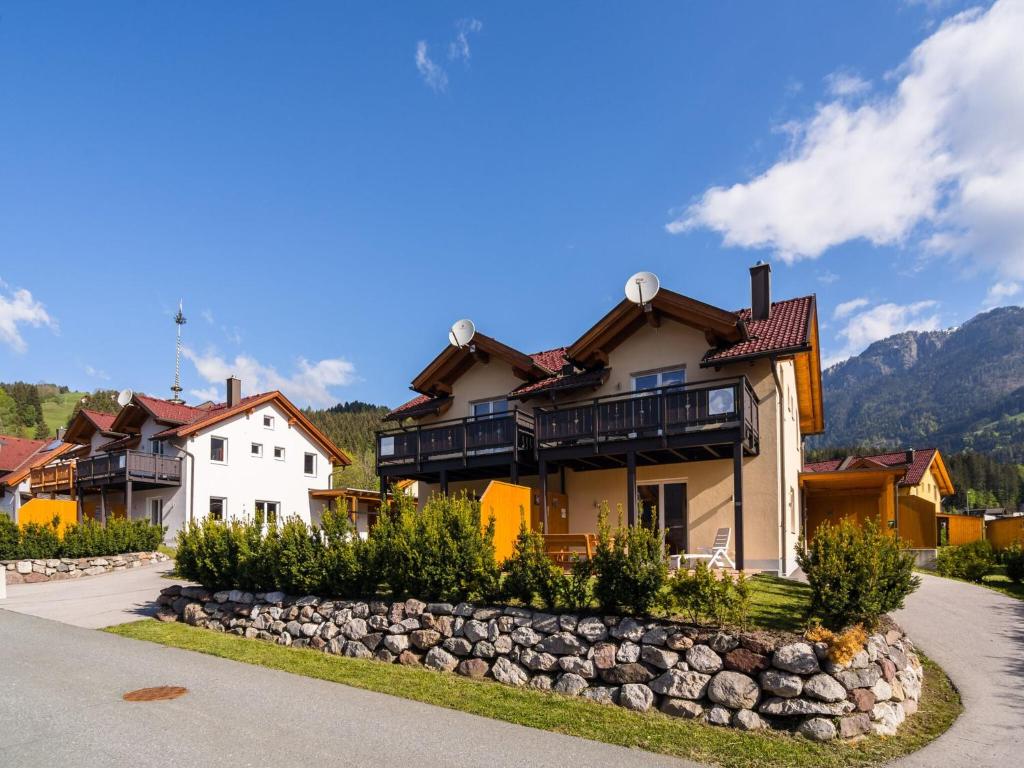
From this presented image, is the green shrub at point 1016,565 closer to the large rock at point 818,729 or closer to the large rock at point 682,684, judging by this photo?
the large rock at point 818,729

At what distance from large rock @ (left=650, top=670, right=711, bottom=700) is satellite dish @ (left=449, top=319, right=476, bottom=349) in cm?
1470

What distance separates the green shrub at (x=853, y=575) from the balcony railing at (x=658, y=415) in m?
6.30

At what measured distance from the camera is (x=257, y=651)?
13008 mm

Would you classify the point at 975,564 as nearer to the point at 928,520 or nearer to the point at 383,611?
the point at 928,520

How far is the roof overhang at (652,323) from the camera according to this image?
59.7ft

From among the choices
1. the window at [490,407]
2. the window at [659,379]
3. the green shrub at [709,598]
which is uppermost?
the window at [659,379]

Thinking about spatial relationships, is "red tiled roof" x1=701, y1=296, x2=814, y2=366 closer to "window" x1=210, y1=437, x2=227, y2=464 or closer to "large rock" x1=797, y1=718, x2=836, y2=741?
"large rock" x1=797, y1=718, x2=836, y2=741

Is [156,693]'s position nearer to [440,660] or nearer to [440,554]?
[440,660]

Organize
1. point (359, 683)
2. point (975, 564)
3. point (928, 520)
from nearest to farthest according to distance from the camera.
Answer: point (359, 683)
point (975, 564)
point (928, 520)

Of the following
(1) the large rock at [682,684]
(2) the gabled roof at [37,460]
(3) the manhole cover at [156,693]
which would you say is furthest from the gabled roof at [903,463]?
(2) the gabled roof at [37,460]

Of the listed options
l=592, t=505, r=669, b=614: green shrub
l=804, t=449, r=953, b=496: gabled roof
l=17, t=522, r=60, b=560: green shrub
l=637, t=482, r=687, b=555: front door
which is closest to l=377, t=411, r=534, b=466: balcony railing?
l=637, t=482, r=687, b=555: front door

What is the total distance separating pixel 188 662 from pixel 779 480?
45.2ft

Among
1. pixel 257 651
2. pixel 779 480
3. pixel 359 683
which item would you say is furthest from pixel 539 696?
pixel 779 480

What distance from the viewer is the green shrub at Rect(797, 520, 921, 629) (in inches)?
381
